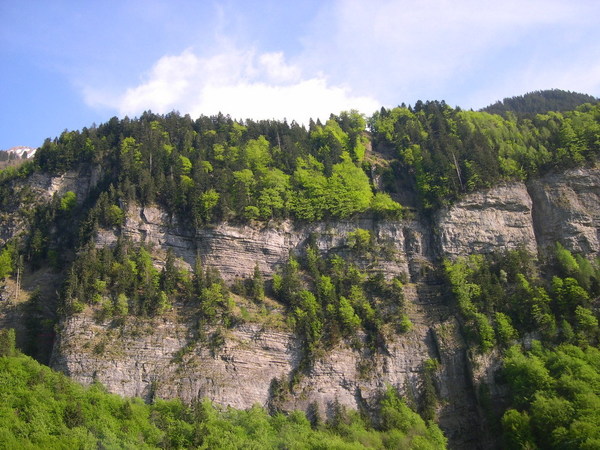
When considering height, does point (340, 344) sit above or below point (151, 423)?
above

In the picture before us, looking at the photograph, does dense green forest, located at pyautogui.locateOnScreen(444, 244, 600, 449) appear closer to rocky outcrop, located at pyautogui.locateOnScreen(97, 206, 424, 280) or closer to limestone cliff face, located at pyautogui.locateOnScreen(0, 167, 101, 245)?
rocky outcrop, located at pyautogui.locateOnScreen(97, 206, 424, 280)

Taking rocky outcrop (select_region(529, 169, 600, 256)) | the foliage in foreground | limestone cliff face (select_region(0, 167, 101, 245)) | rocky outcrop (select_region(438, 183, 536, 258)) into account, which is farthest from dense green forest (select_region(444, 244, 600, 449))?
limestone cliff face (select_region(0, 167, 101, 245))

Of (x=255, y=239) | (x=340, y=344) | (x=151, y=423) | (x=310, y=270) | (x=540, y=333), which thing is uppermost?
(x=255, y=239)

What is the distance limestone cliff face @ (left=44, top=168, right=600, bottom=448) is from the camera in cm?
5041

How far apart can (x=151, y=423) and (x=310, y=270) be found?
25.1 m

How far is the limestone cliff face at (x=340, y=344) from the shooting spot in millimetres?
50406

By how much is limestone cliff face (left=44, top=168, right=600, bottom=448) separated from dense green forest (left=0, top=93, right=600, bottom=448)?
4.43 feet

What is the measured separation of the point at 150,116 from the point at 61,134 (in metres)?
12.9

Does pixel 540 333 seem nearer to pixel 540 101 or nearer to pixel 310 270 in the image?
pixel 310 270

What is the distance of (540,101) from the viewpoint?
471 ft

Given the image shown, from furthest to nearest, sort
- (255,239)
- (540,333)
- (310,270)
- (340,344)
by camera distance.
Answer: (255,239), (310,270), (340,344), (540,333)

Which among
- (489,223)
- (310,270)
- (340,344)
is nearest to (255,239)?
(310,270)

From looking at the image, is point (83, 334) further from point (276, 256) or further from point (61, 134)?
point (61, 134)

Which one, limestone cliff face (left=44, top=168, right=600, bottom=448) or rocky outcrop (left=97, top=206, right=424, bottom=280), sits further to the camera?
rocky outcrop (left=97, top=206, right=424, bottom=280)
